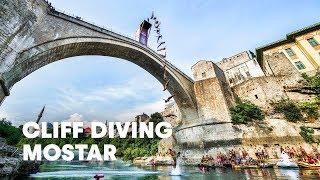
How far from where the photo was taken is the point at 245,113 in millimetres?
19797


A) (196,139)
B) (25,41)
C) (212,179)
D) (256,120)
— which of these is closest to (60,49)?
(25,41)

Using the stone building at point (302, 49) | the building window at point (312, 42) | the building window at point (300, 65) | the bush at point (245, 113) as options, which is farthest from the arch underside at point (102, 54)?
the building window at point (312, 42)

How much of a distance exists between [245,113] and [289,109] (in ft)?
13.1

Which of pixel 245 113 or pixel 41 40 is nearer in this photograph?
pixel 41 40

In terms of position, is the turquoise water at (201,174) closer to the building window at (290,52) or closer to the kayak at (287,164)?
the kayak at (287,164)

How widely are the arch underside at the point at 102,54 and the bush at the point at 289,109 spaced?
807cm

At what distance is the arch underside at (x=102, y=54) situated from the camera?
9859mm

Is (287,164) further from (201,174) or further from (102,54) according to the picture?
(102,54)

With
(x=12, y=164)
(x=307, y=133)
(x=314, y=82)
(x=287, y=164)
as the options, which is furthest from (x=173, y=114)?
(x=12, y=164)

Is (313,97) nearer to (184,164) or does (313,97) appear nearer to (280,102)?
(280,102)

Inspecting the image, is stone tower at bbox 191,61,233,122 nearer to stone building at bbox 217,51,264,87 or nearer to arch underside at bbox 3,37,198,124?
arch underside at bbox 3,37,198,124

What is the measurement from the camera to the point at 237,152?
1748 centimetres

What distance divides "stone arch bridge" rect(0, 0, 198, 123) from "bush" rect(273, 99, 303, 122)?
48.4ft

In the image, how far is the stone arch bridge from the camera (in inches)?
349
